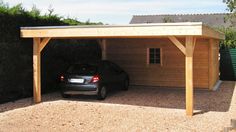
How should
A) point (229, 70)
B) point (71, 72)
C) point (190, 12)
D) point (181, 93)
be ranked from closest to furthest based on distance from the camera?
point (71, 72) → point (181, 93) → point (229, 70) → point (190, 12)

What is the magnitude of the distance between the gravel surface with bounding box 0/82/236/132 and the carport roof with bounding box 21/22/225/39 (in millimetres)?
2341

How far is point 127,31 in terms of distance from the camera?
37.9ft

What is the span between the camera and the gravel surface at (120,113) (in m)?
9.77

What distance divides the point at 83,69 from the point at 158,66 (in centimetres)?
530

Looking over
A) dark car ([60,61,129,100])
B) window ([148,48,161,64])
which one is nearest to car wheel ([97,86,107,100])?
dark car ([60,61,129,100])

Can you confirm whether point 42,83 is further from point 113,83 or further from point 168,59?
point 168,59

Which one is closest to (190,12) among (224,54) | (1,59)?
(224,54)

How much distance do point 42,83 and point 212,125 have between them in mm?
7546

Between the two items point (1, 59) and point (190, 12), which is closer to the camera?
point (1, 59)

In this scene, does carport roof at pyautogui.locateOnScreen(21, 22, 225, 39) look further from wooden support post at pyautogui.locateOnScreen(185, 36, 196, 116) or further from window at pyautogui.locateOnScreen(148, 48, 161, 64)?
window at pyautogui.locateOnScreen(148, 48, 161, 64)

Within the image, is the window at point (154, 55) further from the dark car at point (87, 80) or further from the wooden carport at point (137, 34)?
the wooden carport at point (137, 34)

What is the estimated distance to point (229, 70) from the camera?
70.6 ft

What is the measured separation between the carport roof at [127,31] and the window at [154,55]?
5.90m

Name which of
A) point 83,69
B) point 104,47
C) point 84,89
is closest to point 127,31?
point 83,69
